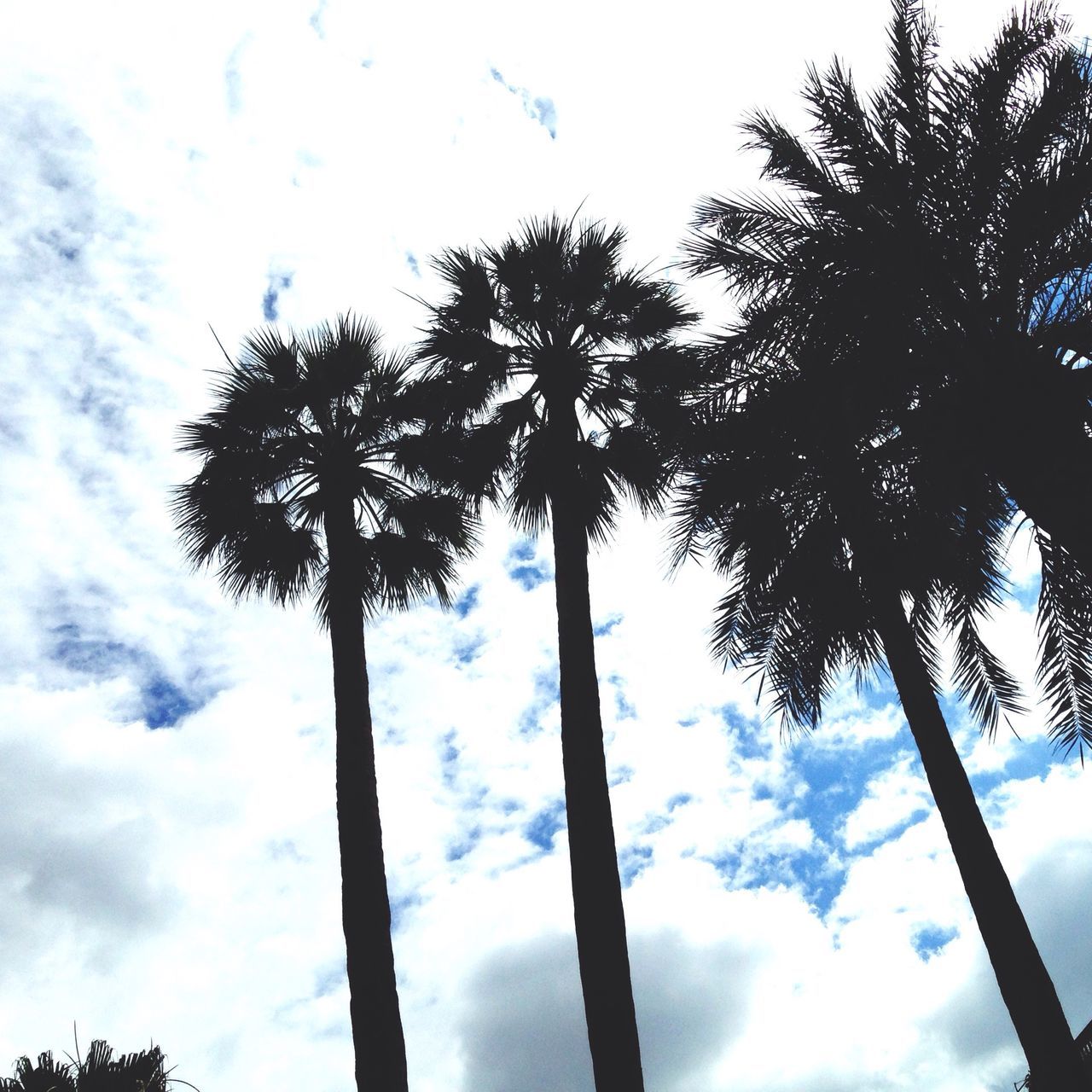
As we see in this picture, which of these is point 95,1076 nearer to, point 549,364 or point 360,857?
point 360,857

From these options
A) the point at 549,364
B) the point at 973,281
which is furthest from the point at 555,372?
the point at 973,281

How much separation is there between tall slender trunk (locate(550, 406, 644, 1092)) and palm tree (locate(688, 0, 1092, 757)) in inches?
129

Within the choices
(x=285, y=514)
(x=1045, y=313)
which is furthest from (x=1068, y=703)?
(x=285, y=514)

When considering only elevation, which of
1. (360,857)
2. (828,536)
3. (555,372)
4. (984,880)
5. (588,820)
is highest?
(555,372)

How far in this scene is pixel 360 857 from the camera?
10.8 meters

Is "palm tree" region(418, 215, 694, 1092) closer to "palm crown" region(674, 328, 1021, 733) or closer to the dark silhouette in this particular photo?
"palm crown" region(674, 328, 1021, 733)

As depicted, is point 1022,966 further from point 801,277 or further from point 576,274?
point 576,274

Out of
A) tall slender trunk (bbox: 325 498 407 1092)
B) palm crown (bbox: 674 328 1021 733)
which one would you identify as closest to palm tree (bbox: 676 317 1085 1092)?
palm crown (bbox: 674 328 1021 733)

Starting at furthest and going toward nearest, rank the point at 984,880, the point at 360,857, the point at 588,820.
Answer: the point at 360,857 → the point at 588,820 → the point at 984,880

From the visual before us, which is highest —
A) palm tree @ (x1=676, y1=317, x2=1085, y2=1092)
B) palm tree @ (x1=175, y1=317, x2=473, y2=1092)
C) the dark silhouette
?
palm tree @ (x1=175, y1=317, x2=473, y2=1092)

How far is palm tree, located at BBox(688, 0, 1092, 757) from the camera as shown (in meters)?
8.56

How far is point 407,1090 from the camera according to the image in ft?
31.4

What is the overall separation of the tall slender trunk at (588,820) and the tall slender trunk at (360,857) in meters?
2.21

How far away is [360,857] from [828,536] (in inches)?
246
